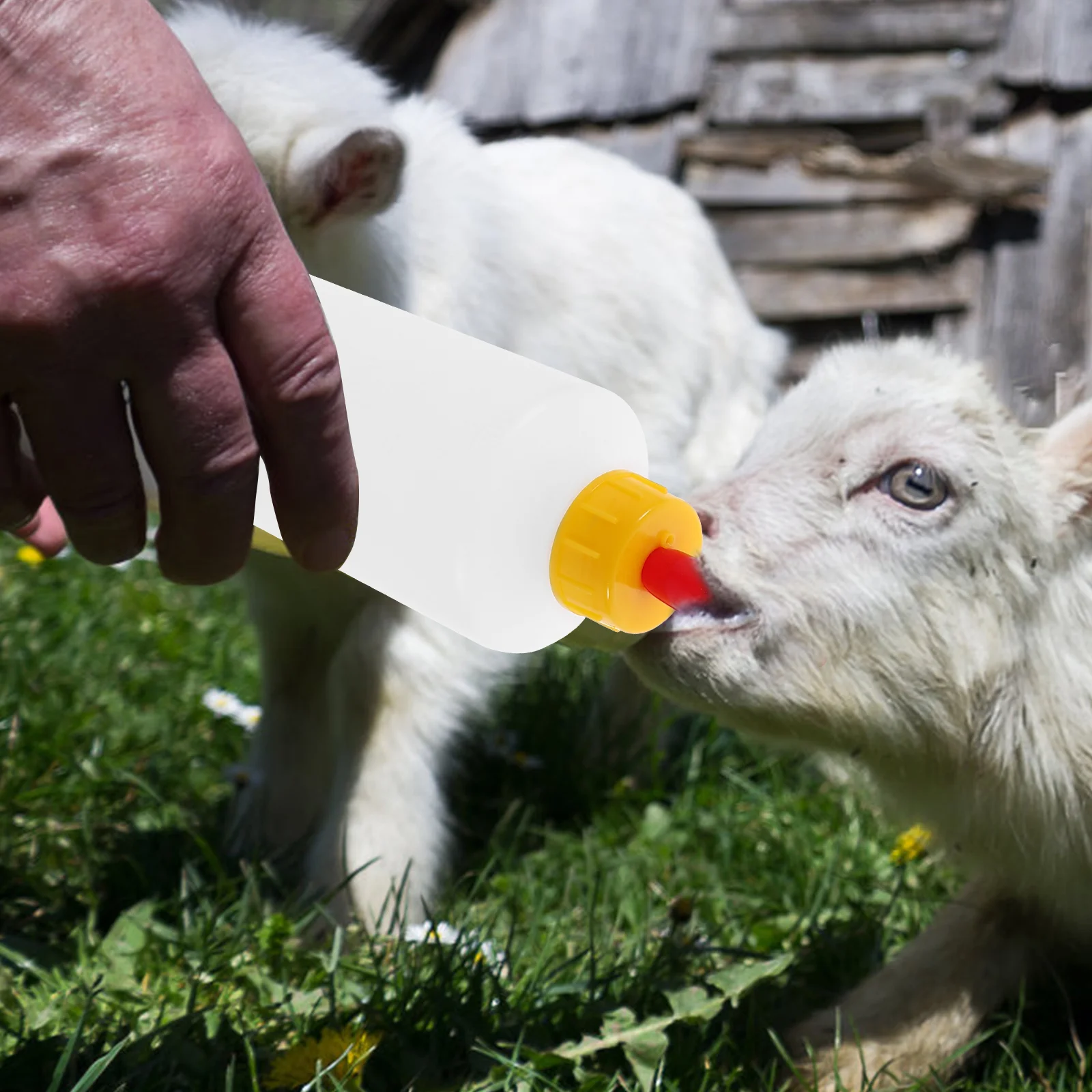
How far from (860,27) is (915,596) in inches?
248

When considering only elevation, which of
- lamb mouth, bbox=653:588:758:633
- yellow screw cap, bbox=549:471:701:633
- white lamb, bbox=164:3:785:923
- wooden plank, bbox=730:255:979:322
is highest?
yellow screw cap, bbox=549:471:701:633

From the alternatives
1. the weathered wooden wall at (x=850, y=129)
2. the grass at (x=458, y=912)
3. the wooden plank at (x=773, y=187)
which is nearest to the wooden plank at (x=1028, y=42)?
the weathered wooden wall at (x=850, y=129)

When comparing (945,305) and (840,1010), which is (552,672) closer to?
(840,1010)

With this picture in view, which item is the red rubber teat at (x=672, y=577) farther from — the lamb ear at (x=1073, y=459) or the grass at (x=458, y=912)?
the grass at (x=458, y=912)

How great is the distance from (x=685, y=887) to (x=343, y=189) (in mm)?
1814

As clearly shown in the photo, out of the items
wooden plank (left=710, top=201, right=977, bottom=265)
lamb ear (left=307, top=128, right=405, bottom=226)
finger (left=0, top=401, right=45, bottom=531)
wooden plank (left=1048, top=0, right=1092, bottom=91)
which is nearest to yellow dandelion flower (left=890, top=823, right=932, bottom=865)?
lamb ear (left=307, top=128, right=405, bottom=226)

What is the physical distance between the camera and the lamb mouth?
87.9 inches

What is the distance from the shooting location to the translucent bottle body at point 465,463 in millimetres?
1906

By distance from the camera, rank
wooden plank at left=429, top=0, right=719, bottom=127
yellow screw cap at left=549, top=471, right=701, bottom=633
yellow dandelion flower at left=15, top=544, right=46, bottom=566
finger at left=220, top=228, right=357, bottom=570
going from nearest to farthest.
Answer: finger at left=220, top=228, right=357, bottom=570, yellow screw cap at left=549, top=471, right=701, bottom=633, yellow dandelion flower at left=15, top=544, right=46, bottom=566, wooden plank at left=429, top=0, right=719, bottom=127

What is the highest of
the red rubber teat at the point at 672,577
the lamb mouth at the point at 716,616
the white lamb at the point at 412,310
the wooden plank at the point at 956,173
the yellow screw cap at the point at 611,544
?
the yellow screw cap at the point at 611,544

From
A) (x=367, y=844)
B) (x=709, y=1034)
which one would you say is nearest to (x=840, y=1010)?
(x=709, y=1034)

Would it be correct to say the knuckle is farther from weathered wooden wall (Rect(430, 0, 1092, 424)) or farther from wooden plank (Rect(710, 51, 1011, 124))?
wooden plank (Rect(710, 51, 1011, 124))

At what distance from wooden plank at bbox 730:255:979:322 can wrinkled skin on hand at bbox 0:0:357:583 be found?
6394mm

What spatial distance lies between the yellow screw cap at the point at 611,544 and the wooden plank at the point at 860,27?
260 inches
